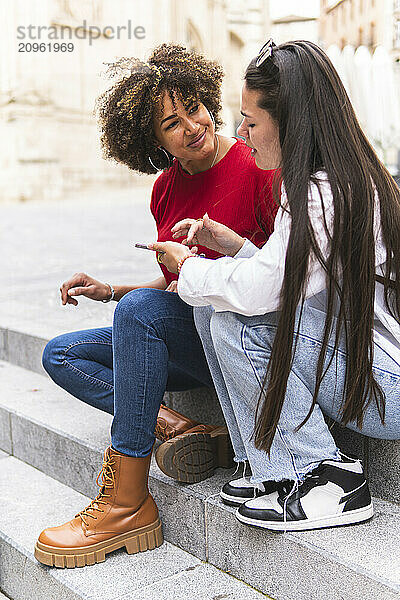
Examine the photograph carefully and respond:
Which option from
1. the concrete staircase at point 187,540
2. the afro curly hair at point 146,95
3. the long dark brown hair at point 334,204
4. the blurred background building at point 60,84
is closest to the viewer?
the long dark brown hair at point 334,204

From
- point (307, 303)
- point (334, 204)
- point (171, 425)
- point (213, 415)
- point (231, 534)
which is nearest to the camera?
point (334, 204)

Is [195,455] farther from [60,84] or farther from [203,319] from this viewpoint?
[60,84]

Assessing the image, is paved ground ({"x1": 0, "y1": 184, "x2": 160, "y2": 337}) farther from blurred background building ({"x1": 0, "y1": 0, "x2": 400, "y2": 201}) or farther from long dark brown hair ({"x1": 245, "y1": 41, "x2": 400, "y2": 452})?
blurred background building ({"x1": 0, "y1": 0, "x2": 400, "y2": 201})

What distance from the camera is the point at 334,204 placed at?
1.62m

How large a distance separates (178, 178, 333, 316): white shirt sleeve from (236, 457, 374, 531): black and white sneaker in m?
0.44

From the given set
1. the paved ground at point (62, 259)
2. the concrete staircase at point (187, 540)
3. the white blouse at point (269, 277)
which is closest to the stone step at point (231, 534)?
the concrete staircase at point (187, 540)

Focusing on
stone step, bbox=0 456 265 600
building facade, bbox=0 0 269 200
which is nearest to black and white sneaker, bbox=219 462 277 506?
stone step, bbox=0 456 265 600

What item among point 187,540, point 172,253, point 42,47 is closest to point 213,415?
point 187,540

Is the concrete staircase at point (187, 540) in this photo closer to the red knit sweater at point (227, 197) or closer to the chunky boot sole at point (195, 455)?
the chunky boot sole at point (195, 455)

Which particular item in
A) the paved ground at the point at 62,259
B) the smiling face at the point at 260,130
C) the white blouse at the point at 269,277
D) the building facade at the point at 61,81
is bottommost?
the paved ground at the point at 62,259

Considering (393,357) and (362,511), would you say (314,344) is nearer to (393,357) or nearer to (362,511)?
(393,357)

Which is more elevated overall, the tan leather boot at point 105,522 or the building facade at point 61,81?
the building facade at point 61,81

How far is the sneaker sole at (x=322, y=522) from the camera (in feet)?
5.96

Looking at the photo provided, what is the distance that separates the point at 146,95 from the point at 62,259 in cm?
444
